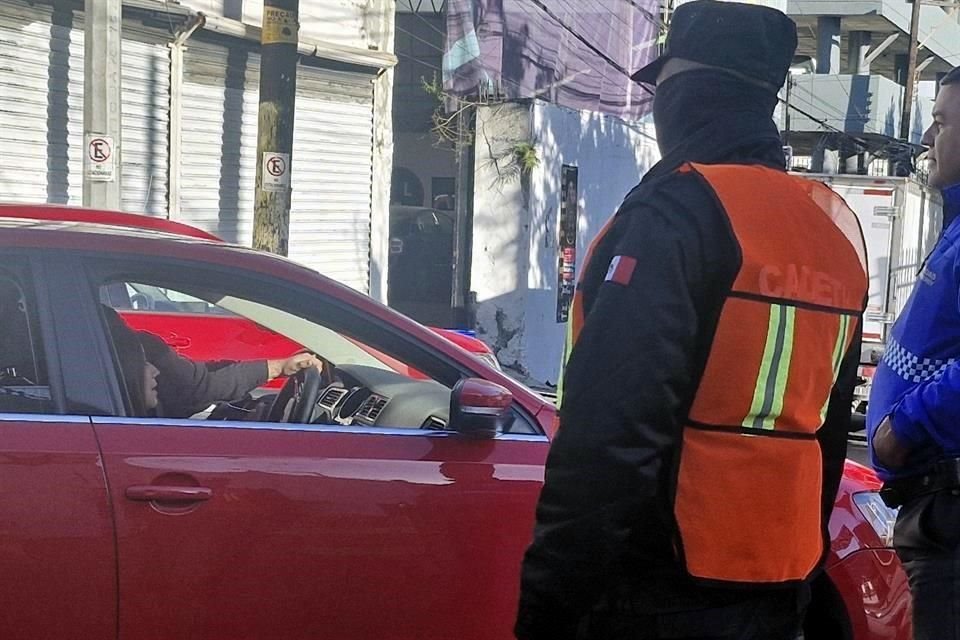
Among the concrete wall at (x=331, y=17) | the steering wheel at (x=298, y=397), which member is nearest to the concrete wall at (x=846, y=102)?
the concrete wall at (x=331, y=17)

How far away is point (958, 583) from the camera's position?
8.77 feet

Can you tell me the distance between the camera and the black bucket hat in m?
2.14

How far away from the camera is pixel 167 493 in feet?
9.92

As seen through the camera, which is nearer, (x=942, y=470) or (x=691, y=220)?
(x=691, y=220)

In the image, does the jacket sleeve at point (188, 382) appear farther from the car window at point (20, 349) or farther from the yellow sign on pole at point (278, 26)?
the yellow sign on pole at point (278, 26)

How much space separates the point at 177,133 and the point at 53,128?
1.15m

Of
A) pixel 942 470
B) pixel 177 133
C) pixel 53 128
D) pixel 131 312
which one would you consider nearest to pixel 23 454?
pixel 942 470

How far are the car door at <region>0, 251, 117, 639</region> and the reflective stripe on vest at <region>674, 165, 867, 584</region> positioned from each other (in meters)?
1.59

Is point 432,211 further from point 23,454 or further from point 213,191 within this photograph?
point 23,454

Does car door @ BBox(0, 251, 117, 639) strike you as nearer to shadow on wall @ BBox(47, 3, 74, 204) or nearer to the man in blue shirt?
the man in blue shirt

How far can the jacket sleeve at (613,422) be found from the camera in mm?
1914

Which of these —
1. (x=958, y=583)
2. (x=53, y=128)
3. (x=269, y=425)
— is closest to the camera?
(x=958, y=583)

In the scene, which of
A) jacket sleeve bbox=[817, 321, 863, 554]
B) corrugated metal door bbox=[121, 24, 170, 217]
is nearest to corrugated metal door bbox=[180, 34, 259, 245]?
corrugated metal door bbox=[121, 24, 170, 217]

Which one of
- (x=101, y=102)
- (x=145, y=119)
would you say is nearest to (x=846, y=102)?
(x=145, y=119)
